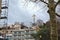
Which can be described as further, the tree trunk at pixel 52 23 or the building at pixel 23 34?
the building at pixel 23 34

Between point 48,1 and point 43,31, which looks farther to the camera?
point 43,31

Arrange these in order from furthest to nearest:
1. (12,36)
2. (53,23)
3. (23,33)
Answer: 1. (12,36)
2. (23,33)
3. (53,23)

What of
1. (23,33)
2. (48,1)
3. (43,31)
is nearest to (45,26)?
(43,31)

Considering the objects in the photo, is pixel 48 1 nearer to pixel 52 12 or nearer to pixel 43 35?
pixel 52 12

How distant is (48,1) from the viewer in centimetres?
1020

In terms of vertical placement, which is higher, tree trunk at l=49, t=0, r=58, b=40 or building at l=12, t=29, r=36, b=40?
tree trunk at l=49, t=0, r=58, b=40

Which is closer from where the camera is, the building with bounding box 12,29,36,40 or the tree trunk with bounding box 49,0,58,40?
the tree trunk with bounding box 49,0,58,40

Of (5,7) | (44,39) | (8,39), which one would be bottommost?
(8,39)

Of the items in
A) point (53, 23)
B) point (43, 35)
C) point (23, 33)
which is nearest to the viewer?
point (53, 23)

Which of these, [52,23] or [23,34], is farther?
[23,34]

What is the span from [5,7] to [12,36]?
1642cm

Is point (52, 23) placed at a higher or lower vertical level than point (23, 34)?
higher

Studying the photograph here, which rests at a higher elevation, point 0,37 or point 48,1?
point 48,1

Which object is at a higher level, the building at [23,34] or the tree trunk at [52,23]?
the tree trunk at [52,23]
